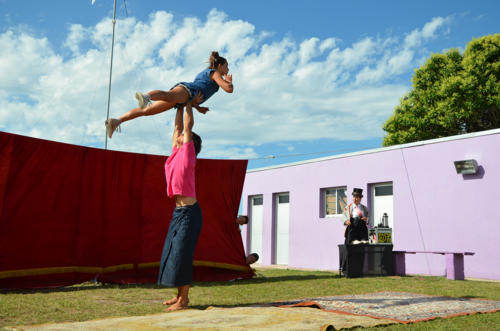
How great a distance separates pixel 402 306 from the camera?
4.51 metres

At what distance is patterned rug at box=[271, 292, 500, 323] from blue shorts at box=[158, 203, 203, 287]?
922mm

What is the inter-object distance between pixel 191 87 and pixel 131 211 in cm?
336

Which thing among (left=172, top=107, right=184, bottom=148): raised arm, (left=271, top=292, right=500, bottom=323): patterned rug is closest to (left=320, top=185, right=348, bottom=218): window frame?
(left=271, top=292, right=500, bottom=323): patterned rug

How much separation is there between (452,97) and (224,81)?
53.2ft

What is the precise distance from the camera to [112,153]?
709cm

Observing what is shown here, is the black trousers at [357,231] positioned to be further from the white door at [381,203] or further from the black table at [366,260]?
the white door at [381,203]

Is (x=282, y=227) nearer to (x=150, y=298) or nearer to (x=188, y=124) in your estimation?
(x=150, y=298)

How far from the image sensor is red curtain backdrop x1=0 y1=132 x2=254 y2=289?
20.4 ft

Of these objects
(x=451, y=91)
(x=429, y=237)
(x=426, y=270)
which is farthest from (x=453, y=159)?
(x=451, y=91)

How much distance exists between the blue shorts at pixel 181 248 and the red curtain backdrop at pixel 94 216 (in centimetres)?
286

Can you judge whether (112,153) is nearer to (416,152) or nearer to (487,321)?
(487,321)

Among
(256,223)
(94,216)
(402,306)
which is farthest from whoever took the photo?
(256,223)

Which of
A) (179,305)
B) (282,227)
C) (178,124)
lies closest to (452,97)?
(282,227)

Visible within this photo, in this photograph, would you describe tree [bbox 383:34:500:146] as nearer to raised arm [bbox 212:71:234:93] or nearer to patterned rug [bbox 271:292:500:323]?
patterned rug [bbox 271:292:500:323]
